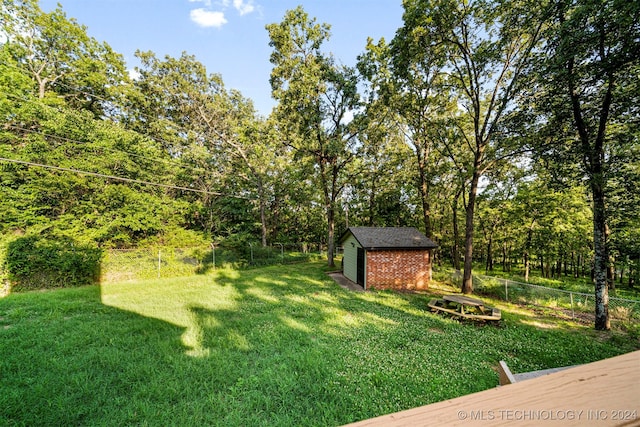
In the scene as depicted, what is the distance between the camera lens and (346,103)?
15.1m

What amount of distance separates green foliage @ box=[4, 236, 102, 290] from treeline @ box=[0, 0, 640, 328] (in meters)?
1.07

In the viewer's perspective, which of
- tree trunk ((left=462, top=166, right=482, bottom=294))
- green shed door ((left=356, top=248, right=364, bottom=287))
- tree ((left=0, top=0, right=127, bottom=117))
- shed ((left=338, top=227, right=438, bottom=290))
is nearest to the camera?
tree trunk ((left=462, top=166, right=482, bottom=294))

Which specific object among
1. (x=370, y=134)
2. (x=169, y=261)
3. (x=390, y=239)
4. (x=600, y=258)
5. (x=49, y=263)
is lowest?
(x=169, y=261)

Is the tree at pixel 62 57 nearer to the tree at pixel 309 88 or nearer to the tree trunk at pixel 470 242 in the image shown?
the tree at pixel 309 88

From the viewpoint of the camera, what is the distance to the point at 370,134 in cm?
1579

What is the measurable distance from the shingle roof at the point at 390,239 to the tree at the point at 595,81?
5.84 m

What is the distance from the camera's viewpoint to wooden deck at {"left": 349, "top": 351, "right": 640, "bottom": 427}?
2.01 feet

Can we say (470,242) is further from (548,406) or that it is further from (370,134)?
(548,406)

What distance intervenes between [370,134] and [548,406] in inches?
649

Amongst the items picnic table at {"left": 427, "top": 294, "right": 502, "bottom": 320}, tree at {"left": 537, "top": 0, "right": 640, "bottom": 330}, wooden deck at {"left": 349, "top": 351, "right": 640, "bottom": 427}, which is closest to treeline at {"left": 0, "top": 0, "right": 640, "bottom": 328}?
tree at {"left": 537, "top": 0, "right": 640, "bottom": 330}

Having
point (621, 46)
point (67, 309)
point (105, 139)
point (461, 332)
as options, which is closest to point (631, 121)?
point (621, 46)

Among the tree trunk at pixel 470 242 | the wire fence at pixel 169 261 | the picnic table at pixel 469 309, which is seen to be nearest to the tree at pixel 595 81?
the picnic table at pixel 469 309

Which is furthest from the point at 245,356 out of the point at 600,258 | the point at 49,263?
the point at 49,263

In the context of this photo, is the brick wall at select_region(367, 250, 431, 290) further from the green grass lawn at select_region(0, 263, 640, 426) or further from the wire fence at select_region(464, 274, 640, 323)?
the green grass lawn at select_region(0, 263, 640, 426)
